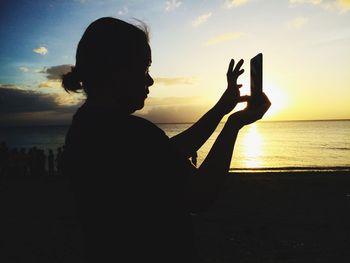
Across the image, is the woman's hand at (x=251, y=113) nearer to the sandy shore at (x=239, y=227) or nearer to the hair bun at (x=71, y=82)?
the hair bun at (x=71, y=82)

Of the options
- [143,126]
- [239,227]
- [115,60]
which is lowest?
[239,227]

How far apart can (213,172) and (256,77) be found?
0.69m

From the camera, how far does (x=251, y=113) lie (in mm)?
1624

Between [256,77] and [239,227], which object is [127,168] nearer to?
[256,77]

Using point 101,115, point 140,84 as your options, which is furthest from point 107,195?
point 140,84

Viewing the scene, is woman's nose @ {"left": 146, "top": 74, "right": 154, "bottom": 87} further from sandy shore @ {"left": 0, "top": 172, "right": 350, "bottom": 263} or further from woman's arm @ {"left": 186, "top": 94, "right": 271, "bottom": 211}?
sandy shore @ {"left": 0, "top": 172, "right": 350, "bottom": 263}

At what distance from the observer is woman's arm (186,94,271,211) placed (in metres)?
1.37

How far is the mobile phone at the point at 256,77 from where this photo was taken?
1731 millimetres

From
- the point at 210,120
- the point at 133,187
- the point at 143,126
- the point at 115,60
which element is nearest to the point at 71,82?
the point at 115,60

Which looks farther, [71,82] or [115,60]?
[71,82]

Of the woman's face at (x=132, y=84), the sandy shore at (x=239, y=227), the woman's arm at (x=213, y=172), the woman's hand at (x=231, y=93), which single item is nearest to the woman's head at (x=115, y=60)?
the woman's face at (x=132, y=84)

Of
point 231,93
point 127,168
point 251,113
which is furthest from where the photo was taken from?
point 231,93

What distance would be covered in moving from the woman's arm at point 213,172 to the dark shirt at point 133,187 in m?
0.05

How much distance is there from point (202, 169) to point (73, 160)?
22.4 inches
